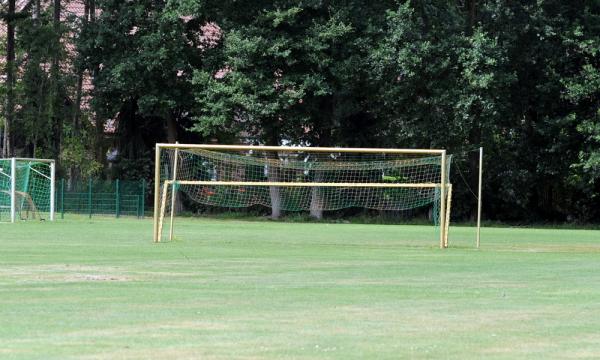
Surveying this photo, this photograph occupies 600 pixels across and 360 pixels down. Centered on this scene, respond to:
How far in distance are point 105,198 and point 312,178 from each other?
345 inches

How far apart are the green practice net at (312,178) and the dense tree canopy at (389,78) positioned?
235 cm

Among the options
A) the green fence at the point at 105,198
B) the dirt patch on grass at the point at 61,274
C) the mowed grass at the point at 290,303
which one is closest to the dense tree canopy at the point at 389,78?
the green fence at the point at 105,198

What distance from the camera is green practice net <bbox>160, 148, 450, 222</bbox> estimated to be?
36938mm

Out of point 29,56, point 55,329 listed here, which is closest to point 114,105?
point 29,56

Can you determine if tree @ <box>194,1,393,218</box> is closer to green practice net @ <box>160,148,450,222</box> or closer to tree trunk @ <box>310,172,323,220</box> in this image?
tree trunk @ <box>310,172,323,220</box>

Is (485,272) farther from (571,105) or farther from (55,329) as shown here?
(571,105)

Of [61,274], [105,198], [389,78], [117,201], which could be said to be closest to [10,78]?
[105,198]

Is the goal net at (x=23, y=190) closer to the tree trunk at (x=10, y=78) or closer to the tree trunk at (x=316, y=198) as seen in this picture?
the tree trunk at (x=10, y=78)

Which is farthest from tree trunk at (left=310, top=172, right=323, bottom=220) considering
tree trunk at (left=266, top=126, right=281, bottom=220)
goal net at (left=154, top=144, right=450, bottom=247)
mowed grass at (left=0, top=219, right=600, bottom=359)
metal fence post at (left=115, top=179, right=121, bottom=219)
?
mowed grass at (left=0, top=219, right=600, bottom=359)

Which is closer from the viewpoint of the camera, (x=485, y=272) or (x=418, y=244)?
(x=485, y=272)

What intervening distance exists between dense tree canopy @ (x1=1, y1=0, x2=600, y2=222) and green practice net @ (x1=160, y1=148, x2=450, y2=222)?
2.35 meters

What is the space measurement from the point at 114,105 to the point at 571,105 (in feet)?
63.6

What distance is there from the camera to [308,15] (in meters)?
45.1

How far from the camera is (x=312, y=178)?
42406mm
